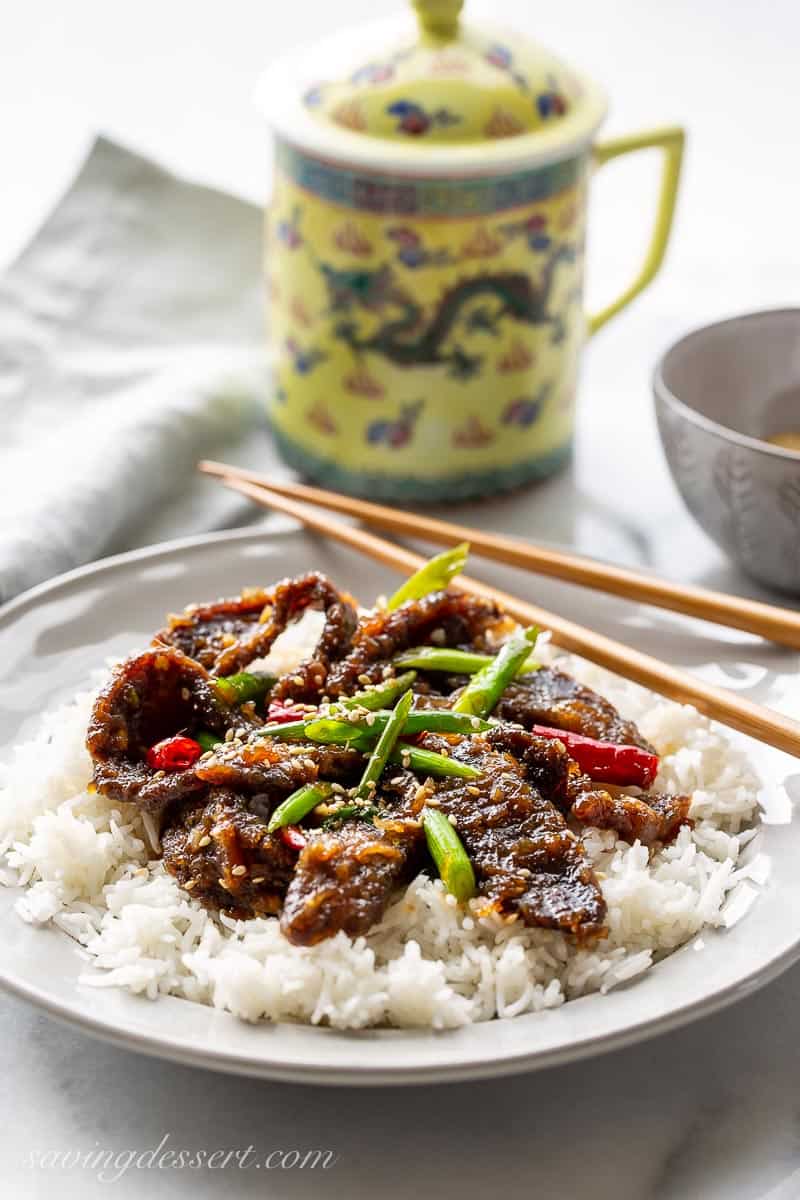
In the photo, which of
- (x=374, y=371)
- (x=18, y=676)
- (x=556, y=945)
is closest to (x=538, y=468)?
(x=374, y=371)

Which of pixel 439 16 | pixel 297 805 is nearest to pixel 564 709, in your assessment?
pixel 297 805

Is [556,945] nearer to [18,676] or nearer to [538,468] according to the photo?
[18,676]

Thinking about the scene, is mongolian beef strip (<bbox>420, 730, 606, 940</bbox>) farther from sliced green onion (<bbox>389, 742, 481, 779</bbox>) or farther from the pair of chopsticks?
the pair of chopsticks

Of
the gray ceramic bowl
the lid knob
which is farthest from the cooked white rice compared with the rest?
the lid knob

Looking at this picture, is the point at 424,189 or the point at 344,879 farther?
the point at 424,189

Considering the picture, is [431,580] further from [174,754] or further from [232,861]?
[232,861]
